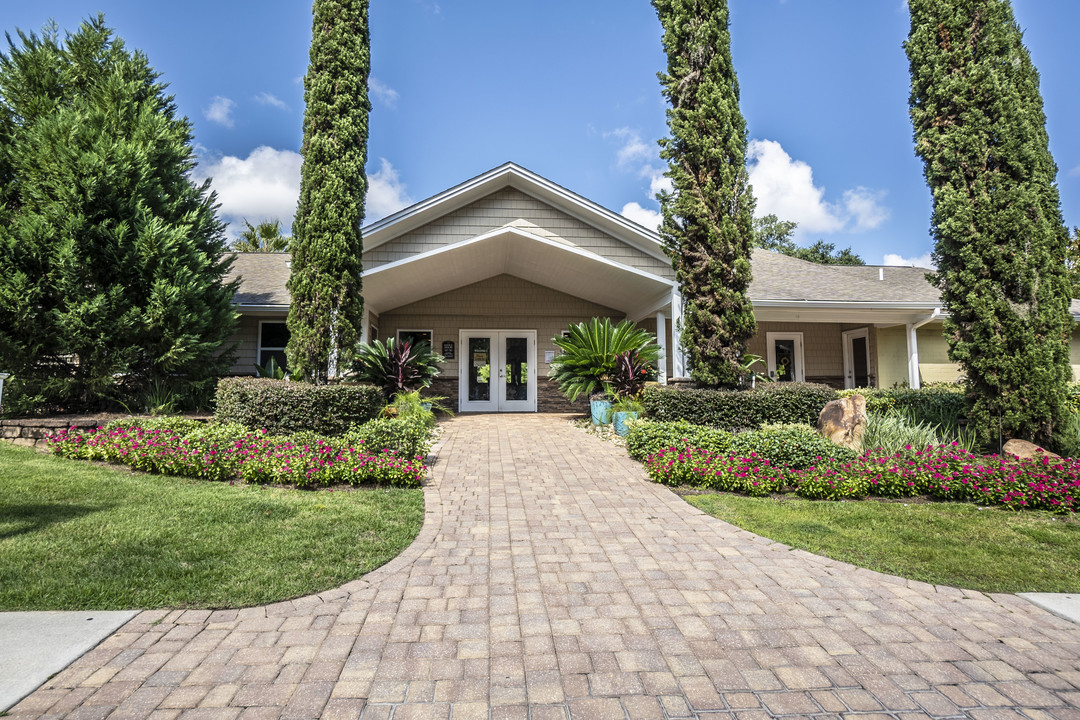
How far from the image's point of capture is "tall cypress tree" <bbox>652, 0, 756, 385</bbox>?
28.9 ft

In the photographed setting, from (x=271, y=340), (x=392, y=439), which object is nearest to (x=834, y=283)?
(x=392, y=439)

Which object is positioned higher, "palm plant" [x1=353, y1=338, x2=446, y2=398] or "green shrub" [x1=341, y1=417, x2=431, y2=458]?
"palm plant" [x1=353, y1=338, x2=446, y2=398]

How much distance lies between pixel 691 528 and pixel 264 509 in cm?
379

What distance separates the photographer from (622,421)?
30.1 feet

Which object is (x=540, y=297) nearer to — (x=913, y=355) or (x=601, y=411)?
(x=601, y=411)

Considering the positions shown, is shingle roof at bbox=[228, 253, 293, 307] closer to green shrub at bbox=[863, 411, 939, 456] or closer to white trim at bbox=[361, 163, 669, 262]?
white trim at bbox=[361, 163, 669, 262]

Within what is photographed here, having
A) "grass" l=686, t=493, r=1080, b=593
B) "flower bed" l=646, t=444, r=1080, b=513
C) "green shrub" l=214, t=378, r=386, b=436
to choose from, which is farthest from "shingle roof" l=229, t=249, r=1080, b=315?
"grass" l=686, t=493, r=1080, b=593

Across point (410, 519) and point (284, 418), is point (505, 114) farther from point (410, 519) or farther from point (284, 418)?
point (410, 519)

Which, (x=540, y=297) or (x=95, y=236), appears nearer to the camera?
(x=95, y=236)

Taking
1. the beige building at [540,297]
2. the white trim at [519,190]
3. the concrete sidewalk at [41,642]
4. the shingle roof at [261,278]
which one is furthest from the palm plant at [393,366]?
the concrete sidewalk at [41,642]

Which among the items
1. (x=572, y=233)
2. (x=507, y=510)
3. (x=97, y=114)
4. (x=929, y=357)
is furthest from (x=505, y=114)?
(x=929, y=357)

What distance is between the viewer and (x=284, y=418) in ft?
24.4

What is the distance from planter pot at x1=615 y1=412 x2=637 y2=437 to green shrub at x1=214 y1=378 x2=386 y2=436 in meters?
4.25

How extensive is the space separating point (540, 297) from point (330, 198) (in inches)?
273
